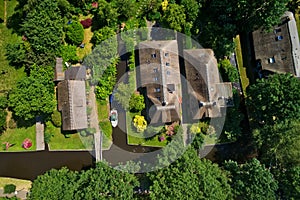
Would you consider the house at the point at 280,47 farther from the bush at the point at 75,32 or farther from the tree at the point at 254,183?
the bush at the point at 75,32

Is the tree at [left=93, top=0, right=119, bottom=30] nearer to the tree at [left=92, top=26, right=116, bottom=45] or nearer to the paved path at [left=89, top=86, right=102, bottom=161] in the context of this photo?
the tree at [left=92, top=26, right=116, bottom=45]

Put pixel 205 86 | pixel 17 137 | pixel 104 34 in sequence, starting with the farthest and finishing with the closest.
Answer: pixel 17 137 < pixel 104 34 < pixel 205 86

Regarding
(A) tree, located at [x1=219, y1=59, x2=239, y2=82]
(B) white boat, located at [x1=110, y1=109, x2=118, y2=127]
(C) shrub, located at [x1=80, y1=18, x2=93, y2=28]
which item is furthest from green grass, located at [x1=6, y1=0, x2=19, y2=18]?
(A) tree, located at [x1=219, y1=59, x2=239, y2=82]

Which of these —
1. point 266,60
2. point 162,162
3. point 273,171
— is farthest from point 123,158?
point 266,60

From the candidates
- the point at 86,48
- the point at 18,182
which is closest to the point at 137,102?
the point at 86,48

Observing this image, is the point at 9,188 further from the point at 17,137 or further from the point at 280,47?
the point at 280,47

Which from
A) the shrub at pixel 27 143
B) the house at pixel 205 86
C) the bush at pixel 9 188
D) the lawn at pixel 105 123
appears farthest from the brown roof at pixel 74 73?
the bush at pixel 9 188
